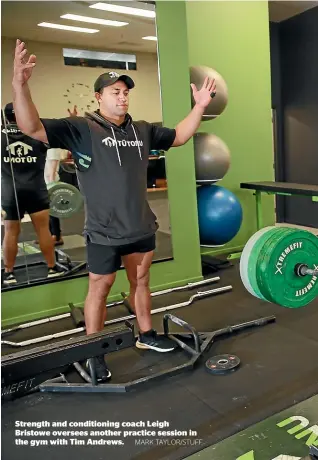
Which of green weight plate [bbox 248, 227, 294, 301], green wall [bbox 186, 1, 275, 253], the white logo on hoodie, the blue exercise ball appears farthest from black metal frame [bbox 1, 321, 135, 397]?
green wall [bbox 186, 1, 275, 253]

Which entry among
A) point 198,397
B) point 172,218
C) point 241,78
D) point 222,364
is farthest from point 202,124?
point 198,397

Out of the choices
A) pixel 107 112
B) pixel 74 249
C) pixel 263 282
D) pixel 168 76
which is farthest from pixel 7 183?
pixel 263 282

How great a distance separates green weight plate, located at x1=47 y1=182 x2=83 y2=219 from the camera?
2.81 m

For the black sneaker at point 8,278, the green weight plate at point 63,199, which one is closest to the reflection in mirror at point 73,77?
the green weight plate at point 63,199

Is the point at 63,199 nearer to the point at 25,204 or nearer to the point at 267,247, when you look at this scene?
the point at 25,204

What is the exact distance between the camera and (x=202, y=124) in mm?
3814

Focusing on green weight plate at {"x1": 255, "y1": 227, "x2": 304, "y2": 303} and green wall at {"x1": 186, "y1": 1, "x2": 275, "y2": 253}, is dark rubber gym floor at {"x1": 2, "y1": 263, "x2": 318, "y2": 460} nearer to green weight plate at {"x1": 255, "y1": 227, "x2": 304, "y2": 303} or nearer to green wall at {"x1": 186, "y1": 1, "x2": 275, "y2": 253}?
green weight plate at {"x1": 255, "y1": 227, "x2": 304, "y2": 303}

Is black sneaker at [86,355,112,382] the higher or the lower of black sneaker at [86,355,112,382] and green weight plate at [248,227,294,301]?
the lower

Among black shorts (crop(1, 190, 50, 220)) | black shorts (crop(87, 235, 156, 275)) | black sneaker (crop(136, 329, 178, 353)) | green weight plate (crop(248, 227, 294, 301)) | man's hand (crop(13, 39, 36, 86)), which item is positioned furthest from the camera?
black shorts (crop(1, 190, 50, 220))

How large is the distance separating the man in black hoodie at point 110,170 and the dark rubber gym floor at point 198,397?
22 cm

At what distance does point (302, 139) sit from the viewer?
5.01m

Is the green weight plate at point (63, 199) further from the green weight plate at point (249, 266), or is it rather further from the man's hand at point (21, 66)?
the green weight plate at point (249, 266)

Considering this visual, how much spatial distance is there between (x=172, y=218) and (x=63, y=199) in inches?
30.5

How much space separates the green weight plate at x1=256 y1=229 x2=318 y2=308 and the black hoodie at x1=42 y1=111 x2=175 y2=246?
0.62 m
